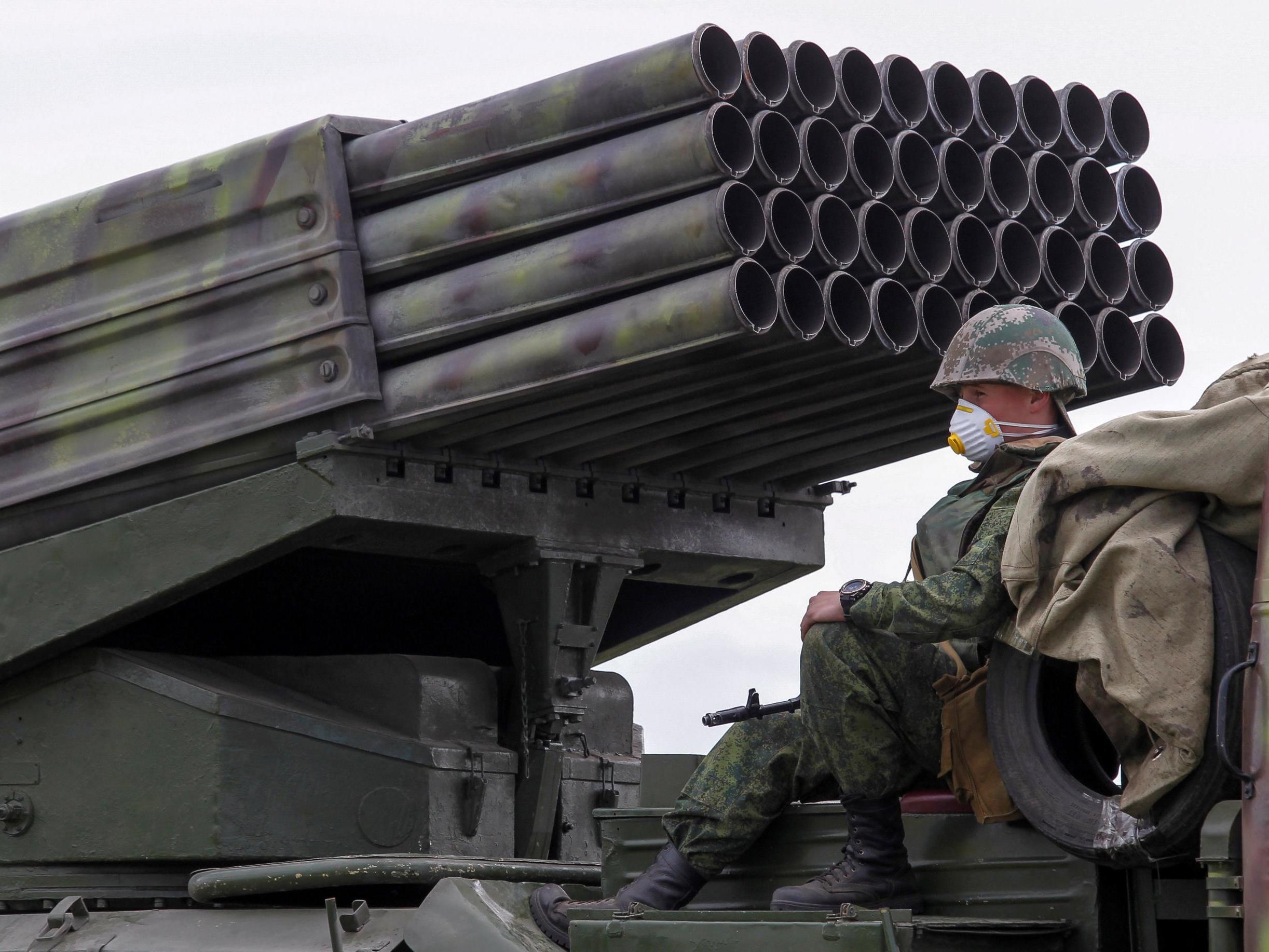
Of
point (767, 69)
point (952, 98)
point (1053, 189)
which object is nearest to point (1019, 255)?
point (1053, 189)

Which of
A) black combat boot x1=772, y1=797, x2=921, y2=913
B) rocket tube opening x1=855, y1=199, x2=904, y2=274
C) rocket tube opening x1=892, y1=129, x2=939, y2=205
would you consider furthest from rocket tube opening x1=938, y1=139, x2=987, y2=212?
black combat boot x1=772, y1=797, x2=921, y2=913

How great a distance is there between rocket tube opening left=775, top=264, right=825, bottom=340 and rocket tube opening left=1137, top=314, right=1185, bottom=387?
171 centimetres

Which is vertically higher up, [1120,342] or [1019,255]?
[1019,255]

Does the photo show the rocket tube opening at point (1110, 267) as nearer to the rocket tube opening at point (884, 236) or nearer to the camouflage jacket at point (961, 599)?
the rocket tube opening at point (884, 236)

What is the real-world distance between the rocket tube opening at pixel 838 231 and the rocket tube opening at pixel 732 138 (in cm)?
35

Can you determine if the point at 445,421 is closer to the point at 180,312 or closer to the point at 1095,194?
the point at 180,312

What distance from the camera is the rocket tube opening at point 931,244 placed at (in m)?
6.82

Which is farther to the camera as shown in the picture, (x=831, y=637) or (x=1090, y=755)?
(x=831, y=637)

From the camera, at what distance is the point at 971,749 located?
4.96 metres

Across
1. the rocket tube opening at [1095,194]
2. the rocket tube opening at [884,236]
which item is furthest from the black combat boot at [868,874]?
the rocket tube opening at [1095,194]

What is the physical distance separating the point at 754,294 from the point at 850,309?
467 mm

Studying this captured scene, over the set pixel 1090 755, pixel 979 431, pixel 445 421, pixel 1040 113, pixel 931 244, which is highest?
pixel 1040 113

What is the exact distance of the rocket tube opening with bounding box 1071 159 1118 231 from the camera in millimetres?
7406

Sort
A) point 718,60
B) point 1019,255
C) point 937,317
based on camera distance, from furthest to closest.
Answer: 1. point 1019,255
2. point 937,317
3. point 718,60
